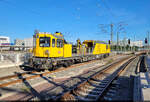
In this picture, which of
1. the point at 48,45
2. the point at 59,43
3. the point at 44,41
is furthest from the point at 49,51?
the point at 59,43

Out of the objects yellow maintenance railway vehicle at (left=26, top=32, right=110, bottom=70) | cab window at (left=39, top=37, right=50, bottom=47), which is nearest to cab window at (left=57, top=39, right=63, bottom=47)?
yellow maintenance railway vehicle at (left=26, top=32, right=110, bottom=70)

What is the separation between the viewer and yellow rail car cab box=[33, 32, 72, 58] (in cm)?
1155

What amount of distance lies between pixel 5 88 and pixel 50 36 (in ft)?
19.8

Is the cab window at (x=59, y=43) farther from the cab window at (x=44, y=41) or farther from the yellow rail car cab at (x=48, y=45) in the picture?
the cab window at (x=44, y=41)

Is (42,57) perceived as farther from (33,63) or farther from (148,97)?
(148,97)

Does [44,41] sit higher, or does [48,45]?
[44,41]

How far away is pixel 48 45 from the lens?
11594mm

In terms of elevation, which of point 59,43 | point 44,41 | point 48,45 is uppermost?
point 44,41

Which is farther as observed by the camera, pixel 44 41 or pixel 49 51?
pixel 44 41

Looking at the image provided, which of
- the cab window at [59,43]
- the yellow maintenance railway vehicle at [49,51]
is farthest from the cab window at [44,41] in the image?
the cab window at [59,43]

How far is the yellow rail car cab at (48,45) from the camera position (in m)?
11.6

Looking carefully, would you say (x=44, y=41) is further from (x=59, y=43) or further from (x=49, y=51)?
A: (x=59, y=43)

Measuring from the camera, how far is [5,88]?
700cm

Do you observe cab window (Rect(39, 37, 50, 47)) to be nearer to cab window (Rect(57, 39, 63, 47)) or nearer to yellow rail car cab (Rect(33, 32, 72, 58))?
yellow rail car cab (Rect(33, 32, 72, 58))
